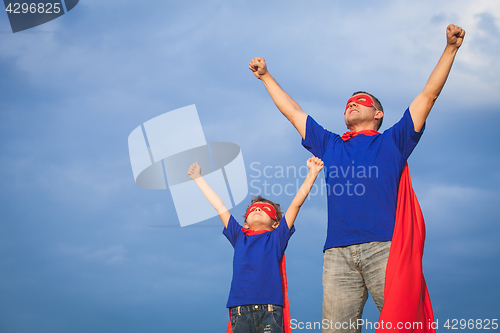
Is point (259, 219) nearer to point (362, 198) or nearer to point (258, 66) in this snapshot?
point (258, 66)

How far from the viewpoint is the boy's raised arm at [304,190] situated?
13.6 ft

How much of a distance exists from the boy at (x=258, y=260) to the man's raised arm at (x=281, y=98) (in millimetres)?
389

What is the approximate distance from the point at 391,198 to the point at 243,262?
77.6 inches

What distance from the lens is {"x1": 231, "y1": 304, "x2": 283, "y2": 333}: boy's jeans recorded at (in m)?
4.32

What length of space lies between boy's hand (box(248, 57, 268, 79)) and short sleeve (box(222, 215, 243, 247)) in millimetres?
1847

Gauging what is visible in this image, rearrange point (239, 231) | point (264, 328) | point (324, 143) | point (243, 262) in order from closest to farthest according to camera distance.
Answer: point (324, 143)
point (264, 328)
point (243, 262)
point (239, 231)

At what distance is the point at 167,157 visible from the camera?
713 cm

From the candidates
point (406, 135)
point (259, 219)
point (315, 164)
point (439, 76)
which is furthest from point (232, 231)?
point (439, 76)

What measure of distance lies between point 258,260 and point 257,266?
0.07 m

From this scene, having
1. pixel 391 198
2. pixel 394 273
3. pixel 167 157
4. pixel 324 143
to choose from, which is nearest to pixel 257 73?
pixel 324 143

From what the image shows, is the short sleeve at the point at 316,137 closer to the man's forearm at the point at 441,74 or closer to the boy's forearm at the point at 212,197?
the man's forearm at the point at 441,74

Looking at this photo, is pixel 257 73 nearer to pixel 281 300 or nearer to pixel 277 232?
pixel 277 232

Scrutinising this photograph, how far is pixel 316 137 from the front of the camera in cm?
401

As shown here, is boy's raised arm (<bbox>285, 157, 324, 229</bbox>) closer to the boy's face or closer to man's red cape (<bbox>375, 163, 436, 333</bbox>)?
the boy's face
